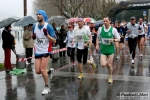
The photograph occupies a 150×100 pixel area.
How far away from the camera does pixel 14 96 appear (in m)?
6.27

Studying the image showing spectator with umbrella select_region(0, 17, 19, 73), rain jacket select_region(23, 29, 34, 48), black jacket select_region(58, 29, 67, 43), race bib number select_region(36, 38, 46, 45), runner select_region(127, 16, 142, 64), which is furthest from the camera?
black jacket select_region(58, 29, 67, 43)

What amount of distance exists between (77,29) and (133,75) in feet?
7.70

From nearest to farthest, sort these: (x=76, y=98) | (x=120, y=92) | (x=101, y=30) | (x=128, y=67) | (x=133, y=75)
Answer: (x=76, y=98), (x=120, y=92), (x=101, y=30), (x=133, y=75), (x=128, y=67)

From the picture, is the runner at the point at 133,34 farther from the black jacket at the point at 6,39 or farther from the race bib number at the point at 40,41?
the race bib number at the point at 40,41

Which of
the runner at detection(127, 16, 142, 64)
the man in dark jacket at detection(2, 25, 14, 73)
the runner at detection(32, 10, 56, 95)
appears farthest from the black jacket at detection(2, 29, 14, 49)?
the runner at detection(127, 16, 142, 64)

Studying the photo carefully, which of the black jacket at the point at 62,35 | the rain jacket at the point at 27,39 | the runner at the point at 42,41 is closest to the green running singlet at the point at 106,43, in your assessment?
the runner at the point at 42,41

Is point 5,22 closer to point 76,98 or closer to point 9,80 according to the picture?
point 9,80

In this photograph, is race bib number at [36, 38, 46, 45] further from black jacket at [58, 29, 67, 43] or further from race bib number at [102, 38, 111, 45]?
black jacket at [58, 29, 67, 43]

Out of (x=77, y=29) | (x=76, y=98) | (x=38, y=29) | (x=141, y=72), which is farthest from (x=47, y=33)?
(x=141, y=72)

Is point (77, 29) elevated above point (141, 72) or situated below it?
above

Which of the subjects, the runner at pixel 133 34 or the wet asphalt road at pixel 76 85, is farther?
the runner at pixel 133 34

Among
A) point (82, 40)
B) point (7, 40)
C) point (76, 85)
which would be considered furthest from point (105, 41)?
point (7, 40)

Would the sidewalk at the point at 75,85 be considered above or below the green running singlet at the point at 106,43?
below

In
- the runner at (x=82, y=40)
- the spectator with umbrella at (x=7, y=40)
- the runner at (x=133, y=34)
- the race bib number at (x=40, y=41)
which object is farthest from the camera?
the runner at (x=133, y=34)
